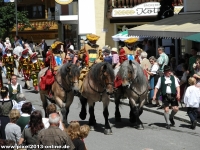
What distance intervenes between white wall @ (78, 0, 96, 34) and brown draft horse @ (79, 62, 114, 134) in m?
20.1

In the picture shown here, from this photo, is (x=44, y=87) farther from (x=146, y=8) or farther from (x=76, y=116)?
(x=146, y=8)

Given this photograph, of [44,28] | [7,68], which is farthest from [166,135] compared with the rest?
[44,28]

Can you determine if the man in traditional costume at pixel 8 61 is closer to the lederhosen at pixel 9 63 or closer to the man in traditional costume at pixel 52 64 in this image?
the lederhosen at pixel 9 63

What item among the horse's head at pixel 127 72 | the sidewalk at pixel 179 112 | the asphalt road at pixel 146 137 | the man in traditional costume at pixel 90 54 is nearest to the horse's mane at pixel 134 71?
the horse's head at pixel 127 72

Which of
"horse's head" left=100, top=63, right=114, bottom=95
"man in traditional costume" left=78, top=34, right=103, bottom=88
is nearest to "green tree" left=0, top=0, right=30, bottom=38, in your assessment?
"man in traditional costume" left=78, top=34, right=103, bottom=88

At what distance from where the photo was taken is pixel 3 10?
1534 inches

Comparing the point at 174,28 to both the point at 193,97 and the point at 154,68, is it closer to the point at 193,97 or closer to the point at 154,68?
the point at 154,68

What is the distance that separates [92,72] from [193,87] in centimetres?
294

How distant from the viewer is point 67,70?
14469mm

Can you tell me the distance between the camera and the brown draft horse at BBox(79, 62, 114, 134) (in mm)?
14188

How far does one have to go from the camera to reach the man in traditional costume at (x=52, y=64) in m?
15.2

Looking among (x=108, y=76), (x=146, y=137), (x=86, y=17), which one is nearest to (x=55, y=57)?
(x=108, y=76)

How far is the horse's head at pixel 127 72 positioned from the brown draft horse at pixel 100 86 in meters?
0.52

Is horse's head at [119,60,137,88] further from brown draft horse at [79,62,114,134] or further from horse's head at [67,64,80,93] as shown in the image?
horse's head at [67,64,80,93]
